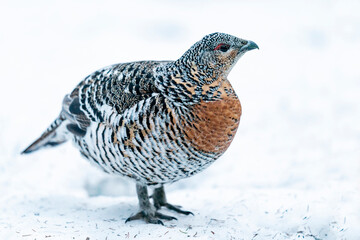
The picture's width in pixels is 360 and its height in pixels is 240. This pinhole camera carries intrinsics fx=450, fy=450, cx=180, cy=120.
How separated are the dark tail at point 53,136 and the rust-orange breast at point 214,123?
74.1 inches

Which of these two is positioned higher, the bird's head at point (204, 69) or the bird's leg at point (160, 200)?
the bird's head at point (204, 69)

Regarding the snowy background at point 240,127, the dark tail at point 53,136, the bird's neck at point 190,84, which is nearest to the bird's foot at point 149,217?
the snowy background at point 240,127

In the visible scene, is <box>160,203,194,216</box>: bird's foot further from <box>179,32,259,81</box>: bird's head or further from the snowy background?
<box>179,32,259,81</box>: bird's head

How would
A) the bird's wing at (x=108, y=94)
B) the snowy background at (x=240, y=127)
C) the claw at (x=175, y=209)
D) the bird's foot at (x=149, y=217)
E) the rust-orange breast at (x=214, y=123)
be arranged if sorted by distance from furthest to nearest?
the claw at (x=175, y=209)
the snowy background at (x=240, y=127)
the bird's foot at (x=149, y=217)
the bird's wing at (x=108, y=94)
the rust-orange breast at (x=214, y=123)

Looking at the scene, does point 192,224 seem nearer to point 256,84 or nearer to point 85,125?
point 85,125

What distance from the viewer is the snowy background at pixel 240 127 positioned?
16.2 feet

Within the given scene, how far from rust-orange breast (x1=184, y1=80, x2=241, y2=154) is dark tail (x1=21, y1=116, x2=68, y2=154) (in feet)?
6.17

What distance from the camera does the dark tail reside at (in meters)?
5.39

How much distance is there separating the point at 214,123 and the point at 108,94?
120 cm

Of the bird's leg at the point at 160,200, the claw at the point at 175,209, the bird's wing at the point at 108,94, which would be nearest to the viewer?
the bird's wing at the point at 108,94

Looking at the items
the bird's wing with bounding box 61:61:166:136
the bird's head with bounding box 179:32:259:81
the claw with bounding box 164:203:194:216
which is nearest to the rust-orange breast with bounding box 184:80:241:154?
the bird's head with bounding box 179:32:259:81

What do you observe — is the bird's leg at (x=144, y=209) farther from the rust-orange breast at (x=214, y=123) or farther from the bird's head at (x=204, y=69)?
the bird's head at (x=204, y=69)

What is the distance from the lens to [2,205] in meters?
5.41

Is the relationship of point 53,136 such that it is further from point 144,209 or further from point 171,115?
point 171,115
